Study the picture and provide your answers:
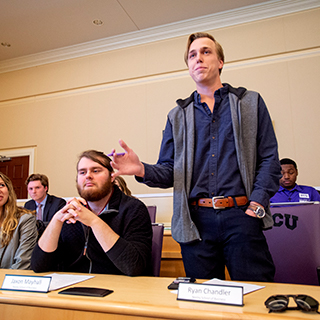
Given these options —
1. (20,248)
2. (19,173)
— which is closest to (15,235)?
(20,248)

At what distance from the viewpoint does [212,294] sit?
750 mm

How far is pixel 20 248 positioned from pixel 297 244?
1.47 meters

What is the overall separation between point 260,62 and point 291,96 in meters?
0.63

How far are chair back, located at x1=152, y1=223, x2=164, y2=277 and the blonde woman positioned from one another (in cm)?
76

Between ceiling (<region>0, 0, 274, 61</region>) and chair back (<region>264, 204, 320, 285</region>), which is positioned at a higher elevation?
ceiling (<region>0, 0, 274, 61</region>)

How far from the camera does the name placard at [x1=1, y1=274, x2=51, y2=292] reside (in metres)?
0.92

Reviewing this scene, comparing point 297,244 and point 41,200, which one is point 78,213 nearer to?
point 297,244

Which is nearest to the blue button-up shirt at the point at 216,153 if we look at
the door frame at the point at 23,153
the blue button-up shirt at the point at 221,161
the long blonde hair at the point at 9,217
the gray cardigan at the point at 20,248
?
the blue button-up shirt at the point at 221,161

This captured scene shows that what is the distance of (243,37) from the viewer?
173 inches

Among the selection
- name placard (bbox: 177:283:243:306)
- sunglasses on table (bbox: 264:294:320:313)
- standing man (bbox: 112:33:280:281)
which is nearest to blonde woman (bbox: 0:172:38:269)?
standing man (bbox: 112:33:280:281)

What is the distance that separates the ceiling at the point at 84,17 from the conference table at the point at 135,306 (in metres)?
4.21

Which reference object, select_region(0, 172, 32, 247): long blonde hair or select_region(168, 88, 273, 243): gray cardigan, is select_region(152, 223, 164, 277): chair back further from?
select_region(0, 172, 32, 247): long blonde hair

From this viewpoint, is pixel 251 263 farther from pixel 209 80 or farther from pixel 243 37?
pixel 243 37

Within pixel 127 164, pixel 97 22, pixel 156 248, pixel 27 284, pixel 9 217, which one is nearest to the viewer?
pixel 27 284
